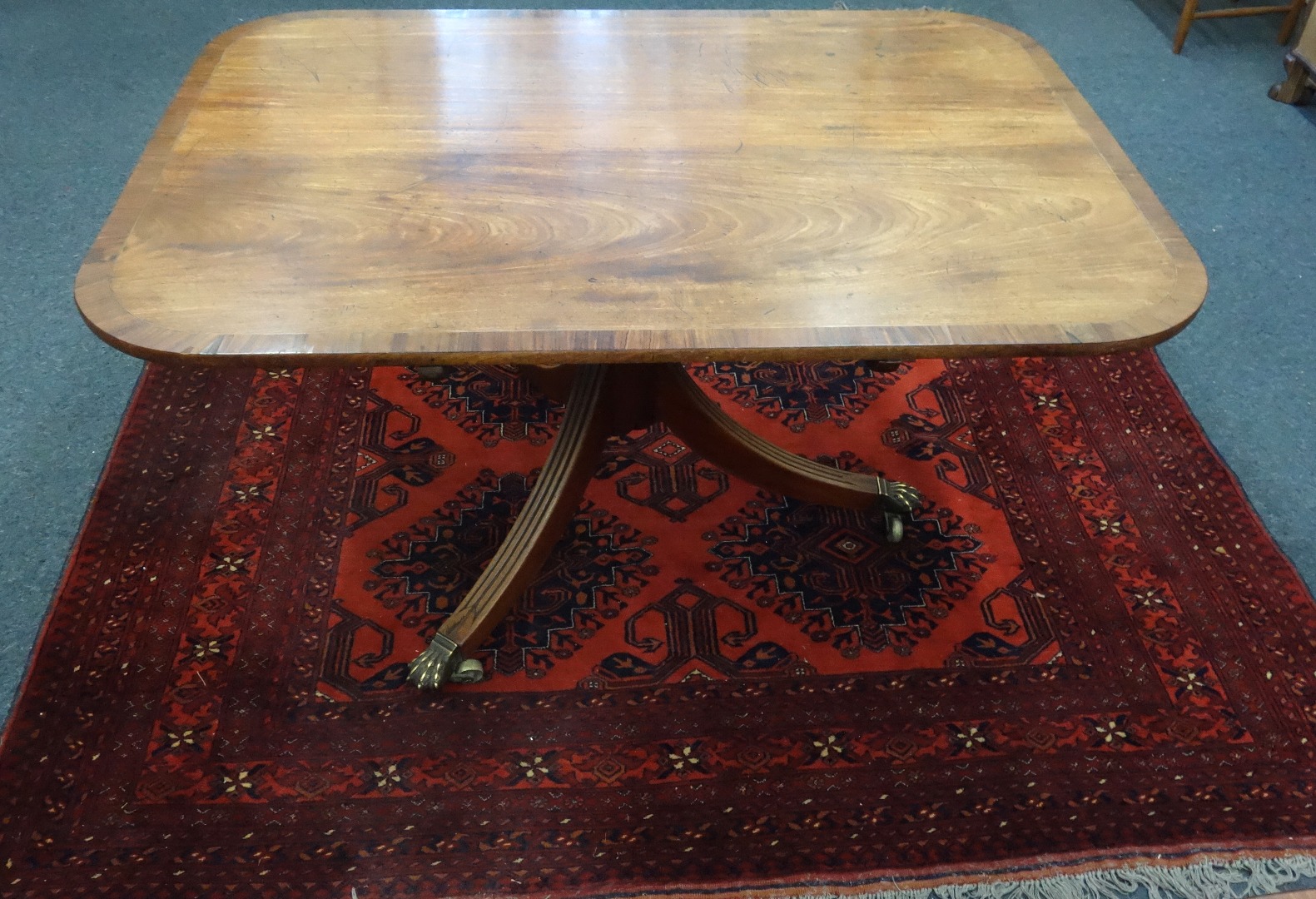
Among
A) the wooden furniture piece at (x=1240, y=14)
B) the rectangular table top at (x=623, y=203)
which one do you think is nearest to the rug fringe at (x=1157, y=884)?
the rectangular table top at (x=623, y=203)

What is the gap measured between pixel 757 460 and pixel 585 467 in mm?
255

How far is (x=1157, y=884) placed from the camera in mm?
1167

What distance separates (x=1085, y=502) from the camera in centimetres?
156

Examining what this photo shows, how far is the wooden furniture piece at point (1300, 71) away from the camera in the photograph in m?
2.35

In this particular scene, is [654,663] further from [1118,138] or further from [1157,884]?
[1118,138]

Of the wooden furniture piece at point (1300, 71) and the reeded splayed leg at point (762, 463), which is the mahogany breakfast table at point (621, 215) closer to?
the reeded splayed leg at point (762, 463)

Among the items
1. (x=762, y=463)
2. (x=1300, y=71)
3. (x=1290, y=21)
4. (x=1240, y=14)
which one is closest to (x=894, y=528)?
(x=762, y=463)

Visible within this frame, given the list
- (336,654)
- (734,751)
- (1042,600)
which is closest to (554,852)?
(734,751)

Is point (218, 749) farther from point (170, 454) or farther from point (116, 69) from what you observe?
point (116, 69)

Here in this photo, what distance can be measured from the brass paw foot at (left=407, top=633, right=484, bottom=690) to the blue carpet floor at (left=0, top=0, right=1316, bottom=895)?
0.55 metres

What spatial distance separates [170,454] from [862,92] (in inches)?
47.7

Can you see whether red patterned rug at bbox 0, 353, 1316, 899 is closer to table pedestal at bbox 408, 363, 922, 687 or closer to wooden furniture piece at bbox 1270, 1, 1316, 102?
table pedestal at bbox 408, 363, 922, 687

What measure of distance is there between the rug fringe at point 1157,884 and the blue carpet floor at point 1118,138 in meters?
0.50

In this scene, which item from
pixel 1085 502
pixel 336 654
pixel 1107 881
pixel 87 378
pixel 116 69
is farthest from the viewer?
pixel 116 69
